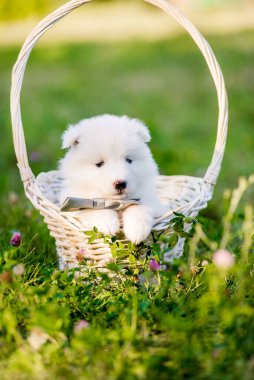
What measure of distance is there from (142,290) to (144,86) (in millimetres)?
6238

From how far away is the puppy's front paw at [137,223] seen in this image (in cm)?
263

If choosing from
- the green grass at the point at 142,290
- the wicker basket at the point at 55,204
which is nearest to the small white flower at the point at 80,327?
the green grass at the point at 142,290

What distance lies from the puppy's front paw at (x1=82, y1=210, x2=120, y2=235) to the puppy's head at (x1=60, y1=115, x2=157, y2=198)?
161 millimetres

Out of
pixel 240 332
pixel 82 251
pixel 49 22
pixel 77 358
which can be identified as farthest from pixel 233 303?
pixel 49 22

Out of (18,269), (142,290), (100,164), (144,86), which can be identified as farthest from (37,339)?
(144,86)

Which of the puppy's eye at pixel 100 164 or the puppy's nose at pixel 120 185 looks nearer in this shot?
the puppy's nose at pixel 120 185

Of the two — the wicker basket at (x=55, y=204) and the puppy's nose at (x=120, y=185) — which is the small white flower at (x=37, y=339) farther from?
the puppy's nose at (x=120, y=185)

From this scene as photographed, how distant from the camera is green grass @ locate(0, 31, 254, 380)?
2.05m

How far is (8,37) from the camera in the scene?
12.5 meters

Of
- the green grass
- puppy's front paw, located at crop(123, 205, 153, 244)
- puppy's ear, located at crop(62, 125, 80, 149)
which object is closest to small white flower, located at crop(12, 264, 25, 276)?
the green grass

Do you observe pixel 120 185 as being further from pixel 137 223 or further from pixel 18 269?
pixel 18 269

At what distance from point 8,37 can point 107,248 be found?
10.8m

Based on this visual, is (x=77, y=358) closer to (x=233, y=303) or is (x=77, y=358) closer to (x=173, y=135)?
(x=233, y=303)

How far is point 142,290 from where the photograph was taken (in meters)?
2.70
